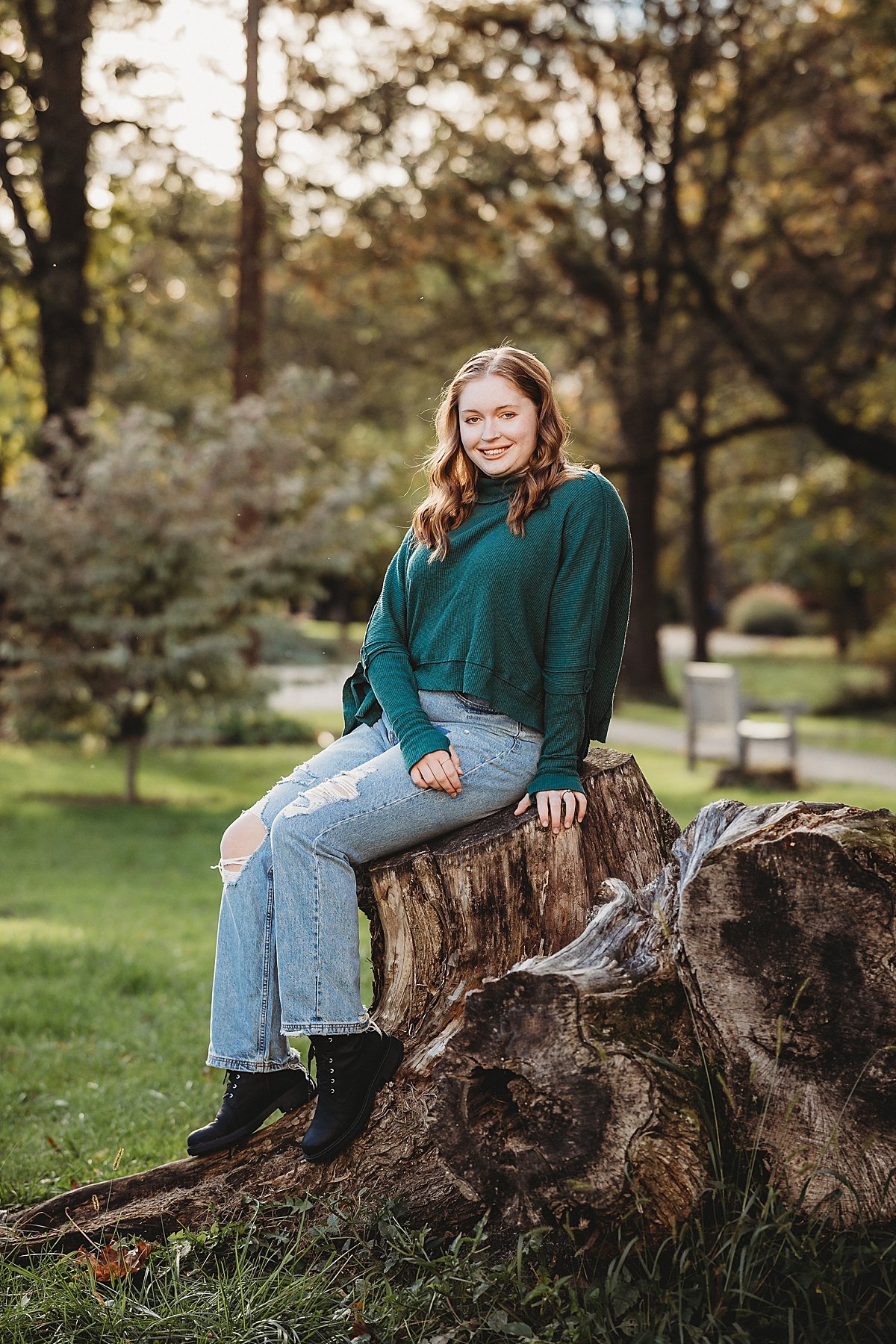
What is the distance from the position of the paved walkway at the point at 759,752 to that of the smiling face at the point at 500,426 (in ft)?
22.8

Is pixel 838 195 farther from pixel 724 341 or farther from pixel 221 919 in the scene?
pixel 221 919

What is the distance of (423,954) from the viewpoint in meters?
3.30

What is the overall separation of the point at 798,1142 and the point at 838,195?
16895 millimetres

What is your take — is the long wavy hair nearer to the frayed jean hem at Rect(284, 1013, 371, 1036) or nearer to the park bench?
the frayed jean hem at Rect(284, 1013, 371, 1036)

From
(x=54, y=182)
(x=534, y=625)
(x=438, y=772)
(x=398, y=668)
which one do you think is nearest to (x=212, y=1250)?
(x=438, y=772)

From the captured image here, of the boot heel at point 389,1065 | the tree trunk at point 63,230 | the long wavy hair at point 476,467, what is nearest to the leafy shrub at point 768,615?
the tree trunk at point 63,230

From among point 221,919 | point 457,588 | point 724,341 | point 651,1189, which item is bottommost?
point 651,1189

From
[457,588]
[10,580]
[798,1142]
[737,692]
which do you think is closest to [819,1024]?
[798,1142]

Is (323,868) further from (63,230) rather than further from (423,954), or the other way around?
(63,230)

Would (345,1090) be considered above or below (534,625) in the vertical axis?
below

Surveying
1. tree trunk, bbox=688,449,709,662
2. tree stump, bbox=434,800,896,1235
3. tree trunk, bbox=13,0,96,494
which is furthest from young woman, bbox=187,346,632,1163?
tree trunk, bbox=688,449,709,662

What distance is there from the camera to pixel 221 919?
3.38m

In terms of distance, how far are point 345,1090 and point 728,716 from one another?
10598mm

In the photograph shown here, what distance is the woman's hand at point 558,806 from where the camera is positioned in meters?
3.21
